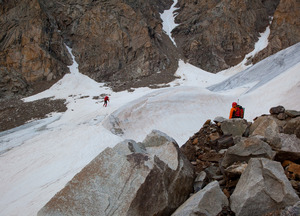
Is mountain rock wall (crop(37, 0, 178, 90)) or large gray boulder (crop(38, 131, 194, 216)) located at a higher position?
mountain rock wall (crop(37, 0, 178, 90))

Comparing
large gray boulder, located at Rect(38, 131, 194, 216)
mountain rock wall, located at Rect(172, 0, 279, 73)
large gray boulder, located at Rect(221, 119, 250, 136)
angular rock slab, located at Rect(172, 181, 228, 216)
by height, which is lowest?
large gray boulder, located at Rect(221, 119, 250, 136)

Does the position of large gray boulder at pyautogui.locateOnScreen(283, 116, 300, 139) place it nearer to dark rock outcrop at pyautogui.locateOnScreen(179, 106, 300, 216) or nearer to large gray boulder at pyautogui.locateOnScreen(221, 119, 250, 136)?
dark rock outcrop at pyautogui.locateOnScreen(179, 106, 300, 216)

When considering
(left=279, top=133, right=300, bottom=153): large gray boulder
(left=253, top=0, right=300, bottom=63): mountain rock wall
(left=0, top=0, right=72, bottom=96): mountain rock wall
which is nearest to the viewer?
(left=279, top=133, right=300, bottom=153): large gray boulder

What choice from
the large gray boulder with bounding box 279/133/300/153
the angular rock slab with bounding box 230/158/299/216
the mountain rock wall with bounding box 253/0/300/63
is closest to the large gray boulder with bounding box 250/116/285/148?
the large gray boulder with bounding box 279/133/300/153

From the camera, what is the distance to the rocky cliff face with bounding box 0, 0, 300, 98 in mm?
38312

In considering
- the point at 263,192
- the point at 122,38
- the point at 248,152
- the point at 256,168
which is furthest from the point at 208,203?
the point at 122,38

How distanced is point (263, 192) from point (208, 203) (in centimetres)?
85

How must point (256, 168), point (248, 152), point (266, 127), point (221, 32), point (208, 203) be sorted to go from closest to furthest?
1. point (208, 203)
2. point (256, 168)
3. point (248, 152)
4. point (266, 127)
5. point (221, 32)

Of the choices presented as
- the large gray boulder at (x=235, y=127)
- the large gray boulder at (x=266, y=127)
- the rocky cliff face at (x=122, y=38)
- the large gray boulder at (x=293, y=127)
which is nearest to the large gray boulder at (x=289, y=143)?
the large gray boulder at (x=266, y=127)

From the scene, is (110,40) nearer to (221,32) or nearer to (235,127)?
(221,32)

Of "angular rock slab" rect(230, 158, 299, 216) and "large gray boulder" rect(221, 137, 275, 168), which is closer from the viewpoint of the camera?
"angular rock slab" rect(230, 158, 299, 216)

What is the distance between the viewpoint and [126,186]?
3730 millimetres

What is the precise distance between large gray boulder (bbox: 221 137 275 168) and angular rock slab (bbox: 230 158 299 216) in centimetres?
77

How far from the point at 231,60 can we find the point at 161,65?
1752 centimetres
